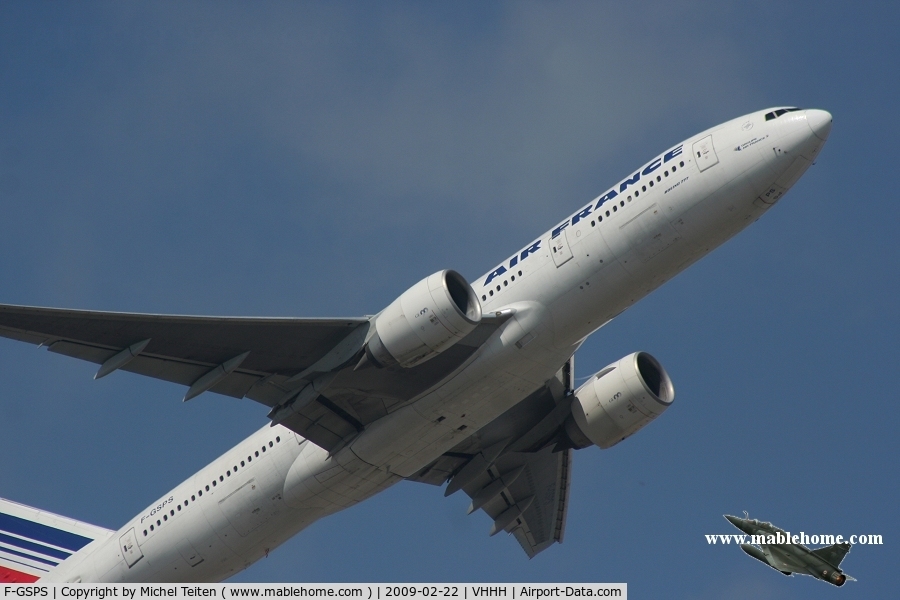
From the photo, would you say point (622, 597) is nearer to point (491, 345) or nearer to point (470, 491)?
point (491, 345)

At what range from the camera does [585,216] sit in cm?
3148

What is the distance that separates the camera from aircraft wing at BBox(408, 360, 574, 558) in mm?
37062

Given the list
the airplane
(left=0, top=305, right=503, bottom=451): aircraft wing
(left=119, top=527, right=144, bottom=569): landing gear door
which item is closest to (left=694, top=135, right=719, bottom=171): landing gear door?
the airplane

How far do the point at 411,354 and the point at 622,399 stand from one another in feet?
25.1

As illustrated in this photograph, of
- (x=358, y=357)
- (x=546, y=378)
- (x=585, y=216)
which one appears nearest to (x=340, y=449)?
(x=358, y=357)

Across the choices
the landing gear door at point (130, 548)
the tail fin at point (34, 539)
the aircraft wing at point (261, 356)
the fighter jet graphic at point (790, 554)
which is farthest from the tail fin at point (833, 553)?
the tail fin at point (34, 539)

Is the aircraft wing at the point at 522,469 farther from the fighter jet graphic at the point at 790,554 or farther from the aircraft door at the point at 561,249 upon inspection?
the fighter jet graphic at the point at 790,554

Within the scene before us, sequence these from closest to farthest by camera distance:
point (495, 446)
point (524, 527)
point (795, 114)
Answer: point (795, 114), point (495, 446), point (524, 527)

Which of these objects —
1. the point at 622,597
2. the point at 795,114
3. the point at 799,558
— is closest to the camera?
the point at 622,597

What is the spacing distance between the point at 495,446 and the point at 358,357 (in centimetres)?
779

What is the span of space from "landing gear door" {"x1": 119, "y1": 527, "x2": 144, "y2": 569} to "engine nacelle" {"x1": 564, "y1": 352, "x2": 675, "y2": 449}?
12.2 m

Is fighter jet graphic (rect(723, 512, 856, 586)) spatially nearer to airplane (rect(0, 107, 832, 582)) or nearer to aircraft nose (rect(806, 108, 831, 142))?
airplane (rect(0, 107, 832, 582))

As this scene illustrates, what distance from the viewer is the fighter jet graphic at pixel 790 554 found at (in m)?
28.0

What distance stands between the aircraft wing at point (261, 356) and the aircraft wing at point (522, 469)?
17.9ft
